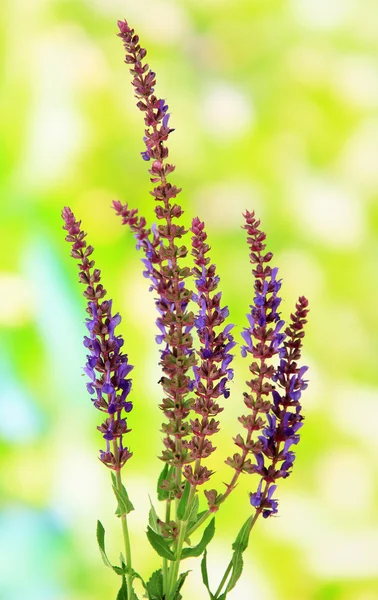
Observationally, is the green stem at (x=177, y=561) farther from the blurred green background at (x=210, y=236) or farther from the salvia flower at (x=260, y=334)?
the blurred green background at (x=210, y=236)

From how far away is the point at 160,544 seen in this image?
2.44 feet

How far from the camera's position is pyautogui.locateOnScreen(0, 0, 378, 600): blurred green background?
1.35m

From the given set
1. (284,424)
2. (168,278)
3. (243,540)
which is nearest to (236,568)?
(243,540)

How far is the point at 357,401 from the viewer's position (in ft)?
4.48

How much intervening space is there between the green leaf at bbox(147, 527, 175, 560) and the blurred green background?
58 cm

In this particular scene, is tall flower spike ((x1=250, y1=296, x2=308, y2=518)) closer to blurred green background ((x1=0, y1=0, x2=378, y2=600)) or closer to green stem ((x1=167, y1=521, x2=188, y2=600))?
green stem ((x1=167, y1=521, x2=188, y2=600))

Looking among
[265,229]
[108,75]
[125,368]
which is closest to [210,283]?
[125,368]

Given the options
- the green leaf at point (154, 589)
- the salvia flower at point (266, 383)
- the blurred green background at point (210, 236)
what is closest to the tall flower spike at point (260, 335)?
the salvia flower at point (266, 383)

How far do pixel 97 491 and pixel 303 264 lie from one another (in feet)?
1.63

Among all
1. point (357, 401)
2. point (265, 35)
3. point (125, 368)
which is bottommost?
point (125, 368)

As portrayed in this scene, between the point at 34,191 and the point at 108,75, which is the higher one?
the point at 108,75

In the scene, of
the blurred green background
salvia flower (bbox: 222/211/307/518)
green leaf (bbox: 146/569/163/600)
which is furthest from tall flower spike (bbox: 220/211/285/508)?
the blurred green background

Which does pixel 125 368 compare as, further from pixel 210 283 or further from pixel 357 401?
pixel 357 401

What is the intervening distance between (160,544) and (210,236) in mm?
698
